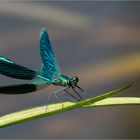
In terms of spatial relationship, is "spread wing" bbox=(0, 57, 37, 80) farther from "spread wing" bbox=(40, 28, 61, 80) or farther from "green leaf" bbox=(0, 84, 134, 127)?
"green leaf" bbox=(0, 84, 134, 127)

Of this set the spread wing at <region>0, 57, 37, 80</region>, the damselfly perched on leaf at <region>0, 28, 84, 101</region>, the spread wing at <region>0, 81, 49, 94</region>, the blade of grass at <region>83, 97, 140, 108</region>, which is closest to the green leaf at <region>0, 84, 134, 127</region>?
the blade of grass at <region>83, 97, 140, 108</region>

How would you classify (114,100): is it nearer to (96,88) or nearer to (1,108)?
(1,108)

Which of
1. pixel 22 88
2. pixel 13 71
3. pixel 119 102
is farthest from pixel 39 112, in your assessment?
pixel 13 71

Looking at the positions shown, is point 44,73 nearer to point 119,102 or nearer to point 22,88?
point 22,88

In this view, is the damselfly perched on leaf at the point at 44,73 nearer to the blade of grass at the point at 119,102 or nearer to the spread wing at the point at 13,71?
the spread wing at the point at 13,71

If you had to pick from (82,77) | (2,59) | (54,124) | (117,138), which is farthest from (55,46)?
(2,59)

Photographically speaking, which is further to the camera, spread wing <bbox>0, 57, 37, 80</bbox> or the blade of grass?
spread wing <bbox>0, 57, 37, 80</bbox>

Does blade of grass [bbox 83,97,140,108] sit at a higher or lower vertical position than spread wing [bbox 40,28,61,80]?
lower
